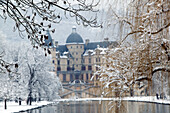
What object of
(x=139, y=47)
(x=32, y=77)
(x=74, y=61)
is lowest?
(x=139, y=47)

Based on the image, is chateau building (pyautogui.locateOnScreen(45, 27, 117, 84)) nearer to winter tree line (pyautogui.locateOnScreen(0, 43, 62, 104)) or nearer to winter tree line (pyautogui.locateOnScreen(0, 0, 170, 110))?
winter tree line (pyautogui.locateOnScreen(0, 43, 62, 104))

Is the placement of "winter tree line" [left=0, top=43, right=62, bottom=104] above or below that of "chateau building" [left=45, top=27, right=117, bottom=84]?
below

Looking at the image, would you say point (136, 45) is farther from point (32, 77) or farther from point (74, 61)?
point (74, 61)

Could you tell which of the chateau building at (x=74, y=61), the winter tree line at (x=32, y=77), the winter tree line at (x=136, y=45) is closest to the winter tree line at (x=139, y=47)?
the winter tree line at (x=136, y=45)

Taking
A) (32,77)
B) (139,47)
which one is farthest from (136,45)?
(32,77)

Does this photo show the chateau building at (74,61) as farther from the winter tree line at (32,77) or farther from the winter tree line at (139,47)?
the winter tree line at (139,47)

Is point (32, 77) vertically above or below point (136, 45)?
above

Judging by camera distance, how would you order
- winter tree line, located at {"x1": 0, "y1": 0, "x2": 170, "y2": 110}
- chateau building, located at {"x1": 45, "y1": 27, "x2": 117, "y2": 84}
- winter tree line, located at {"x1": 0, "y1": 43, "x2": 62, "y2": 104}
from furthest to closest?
chateau building, located at {"x1": 45, "y1": 27, "x2": 117, "y2": 84}, winter tree line, located at {"x1": 0, "y1": 43, "x2": 62, "y2": 104}, winter tree line, located at {"x1": 0, "y1": 0, "x2": 170, "y2": 110}

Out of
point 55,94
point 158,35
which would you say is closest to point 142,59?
point 158,35

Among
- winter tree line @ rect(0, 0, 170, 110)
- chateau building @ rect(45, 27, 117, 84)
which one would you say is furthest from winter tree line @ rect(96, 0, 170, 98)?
chateau building @ rect(45, 27, 117, 84)

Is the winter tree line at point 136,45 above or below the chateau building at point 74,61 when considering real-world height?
below

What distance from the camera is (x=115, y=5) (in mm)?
6066

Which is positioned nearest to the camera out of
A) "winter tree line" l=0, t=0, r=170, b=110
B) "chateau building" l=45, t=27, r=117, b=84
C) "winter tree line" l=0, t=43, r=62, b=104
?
"winter tree line" l=0, t=0, r=170, b=110

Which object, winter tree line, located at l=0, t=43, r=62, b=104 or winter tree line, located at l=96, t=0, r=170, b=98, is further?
winter tree line, located at l=0, t=43, r=62, b=104
